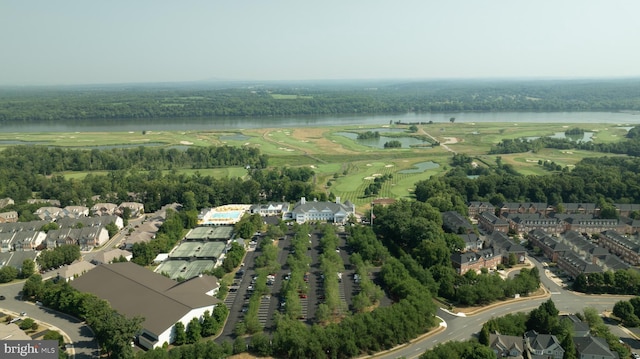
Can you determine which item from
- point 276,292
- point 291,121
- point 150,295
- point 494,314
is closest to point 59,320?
point 150,295

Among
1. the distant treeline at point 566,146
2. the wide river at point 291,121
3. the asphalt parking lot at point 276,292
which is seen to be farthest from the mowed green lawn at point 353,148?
the asphalt parking lot at point 276,292

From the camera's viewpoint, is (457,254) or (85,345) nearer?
(85,345)

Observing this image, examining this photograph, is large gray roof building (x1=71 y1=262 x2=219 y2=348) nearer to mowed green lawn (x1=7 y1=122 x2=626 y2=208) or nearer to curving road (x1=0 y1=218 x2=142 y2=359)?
curving road (x1=0 y1=218 x2=142 y2=359)

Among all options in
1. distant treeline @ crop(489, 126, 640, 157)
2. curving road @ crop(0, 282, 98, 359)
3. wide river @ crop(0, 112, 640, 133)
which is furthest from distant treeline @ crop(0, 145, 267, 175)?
distant treeline @ crop(489, 126, 640, 157)

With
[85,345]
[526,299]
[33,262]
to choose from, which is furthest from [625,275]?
[33,262]

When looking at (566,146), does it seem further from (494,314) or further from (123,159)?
(123,159)

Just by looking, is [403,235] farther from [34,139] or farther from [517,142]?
[34,139]
